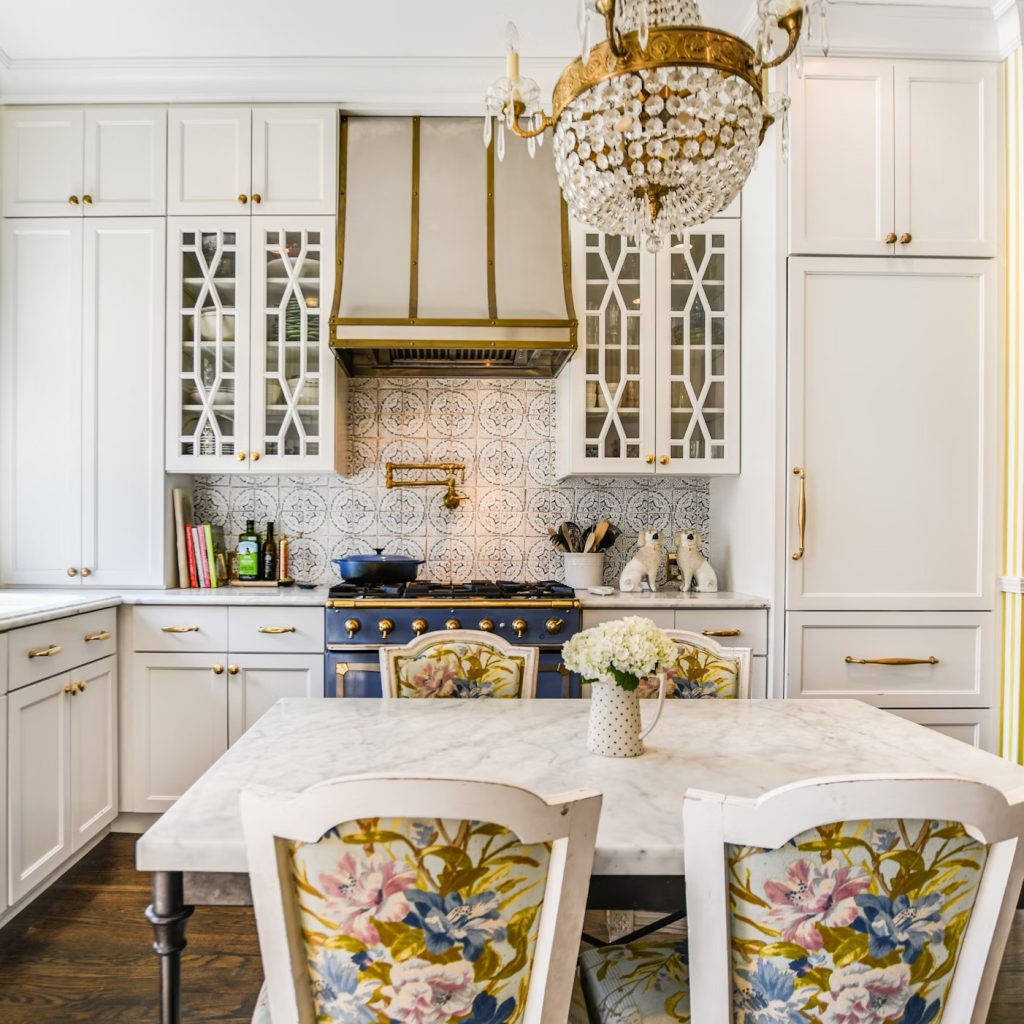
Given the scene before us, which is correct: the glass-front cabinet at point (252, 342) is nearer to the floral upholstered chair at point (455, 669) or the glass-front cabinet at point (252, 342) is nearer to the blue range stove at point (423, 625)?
the blue range stove at point (423, 625)

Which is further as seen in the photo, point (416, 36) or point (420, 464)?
point (420, 464)

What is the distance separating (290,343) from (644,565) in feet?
5.63

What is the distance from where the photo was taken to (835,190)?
290cm

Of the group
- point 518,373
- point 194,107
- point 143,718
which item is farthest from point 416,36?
point 143,718

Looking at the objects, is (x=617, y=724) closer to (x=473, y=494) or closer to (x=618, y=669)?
(x=618, y=669)

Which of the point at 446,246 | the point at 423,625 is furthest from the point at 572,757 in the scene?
the point at 446,246

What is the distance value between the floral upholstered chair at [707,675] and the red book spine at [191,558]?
2.01m

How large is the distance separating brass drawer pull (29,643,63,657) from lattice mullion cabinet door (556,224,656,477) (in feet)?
6.36

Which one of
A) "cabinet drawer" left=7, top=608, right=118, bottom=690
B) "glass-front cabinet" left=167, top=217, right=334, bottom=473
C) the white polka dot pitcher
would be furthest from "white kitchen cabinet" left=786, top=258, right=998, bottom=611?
"cabinet drawer" left=7, top=608, right=118, bottom=690

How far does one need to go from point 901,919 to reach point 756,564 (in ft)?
7.12

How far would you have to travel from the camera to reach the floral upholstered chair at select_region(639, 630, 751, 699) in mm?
2131

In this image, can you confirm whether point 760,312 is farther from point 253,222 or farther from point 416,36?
point 253,222

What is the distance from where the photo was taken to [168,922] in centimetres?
111

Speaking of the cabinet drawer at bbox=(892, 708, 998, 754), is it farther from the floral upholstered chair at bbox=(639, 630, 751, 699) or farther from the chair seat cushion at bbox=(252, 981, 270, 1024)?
the chair seat cushion at bbox=(252, 981, 270, 1024)
